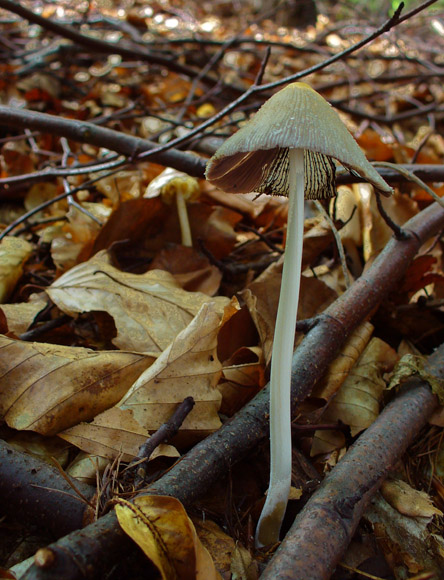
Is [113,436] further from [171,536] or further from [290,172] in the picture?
[290,172]

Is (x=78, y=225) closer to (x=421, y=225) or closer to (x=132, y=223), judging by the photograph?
(x=132, y=223)

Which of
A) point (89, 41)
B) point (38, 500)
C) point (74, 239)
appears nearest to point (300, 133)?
point (38, 500)

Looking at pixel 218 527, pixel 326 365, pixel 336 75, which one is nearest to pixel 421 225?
pixel 326 365

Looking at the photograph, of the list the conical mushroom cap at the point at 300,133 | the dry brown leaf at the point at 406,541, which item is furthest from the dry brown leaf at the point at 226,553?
the conical mushroom cap at the point at 300,133

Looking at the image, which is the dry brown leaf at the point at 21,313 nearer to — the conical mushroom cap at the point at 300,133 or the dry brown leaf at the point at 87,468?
the dry brown leaf at the point at 87,468

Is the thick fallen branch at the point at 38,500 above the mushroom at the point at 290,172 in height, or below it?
below

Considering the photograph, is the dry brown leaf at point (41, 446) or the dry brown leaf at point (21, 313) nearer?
the dry brown leaf at point (41, 446)
